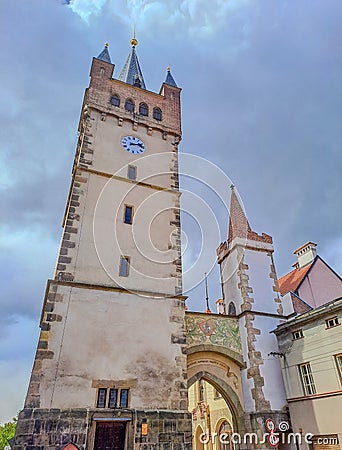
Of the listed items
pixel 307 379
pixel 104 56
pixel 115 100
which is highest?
pixel 104 56

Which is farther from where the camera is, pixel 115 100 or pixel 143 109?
pixel 143 109

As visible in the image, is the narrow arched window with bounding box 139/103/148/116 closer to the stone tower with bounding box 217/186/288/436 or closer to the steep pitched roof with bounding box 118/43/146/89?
the steep pitched roof with bounding box 118/43/146/89

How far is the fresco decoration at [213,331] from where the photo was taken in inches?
514

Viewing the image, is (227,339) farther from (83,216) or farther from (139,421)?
(83,216)

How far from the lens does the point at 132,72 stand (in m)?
22.0

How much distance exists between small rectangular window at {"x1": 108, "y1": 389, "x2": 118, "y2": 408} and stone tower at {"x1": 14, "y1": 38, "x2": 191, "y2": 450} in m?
0.03

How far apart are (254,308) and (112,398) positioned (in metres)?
7.22

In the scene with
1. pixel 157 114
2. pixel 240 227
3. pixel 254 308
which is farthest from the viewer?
pixel 157 114

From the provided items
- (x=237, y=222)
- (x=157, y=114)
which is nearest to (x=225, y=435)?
(x=237, y=222)

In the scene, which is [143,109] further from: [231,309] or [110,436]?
[110,436]

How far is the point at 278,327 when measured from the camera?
13.7 metres

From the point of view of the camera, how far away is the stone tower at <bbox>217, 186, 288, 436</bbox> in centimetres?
1242

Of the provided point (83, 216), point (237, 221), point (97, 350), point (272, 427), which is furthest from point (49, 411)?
point (237, 221)

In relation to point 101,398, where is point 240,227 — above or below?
above
